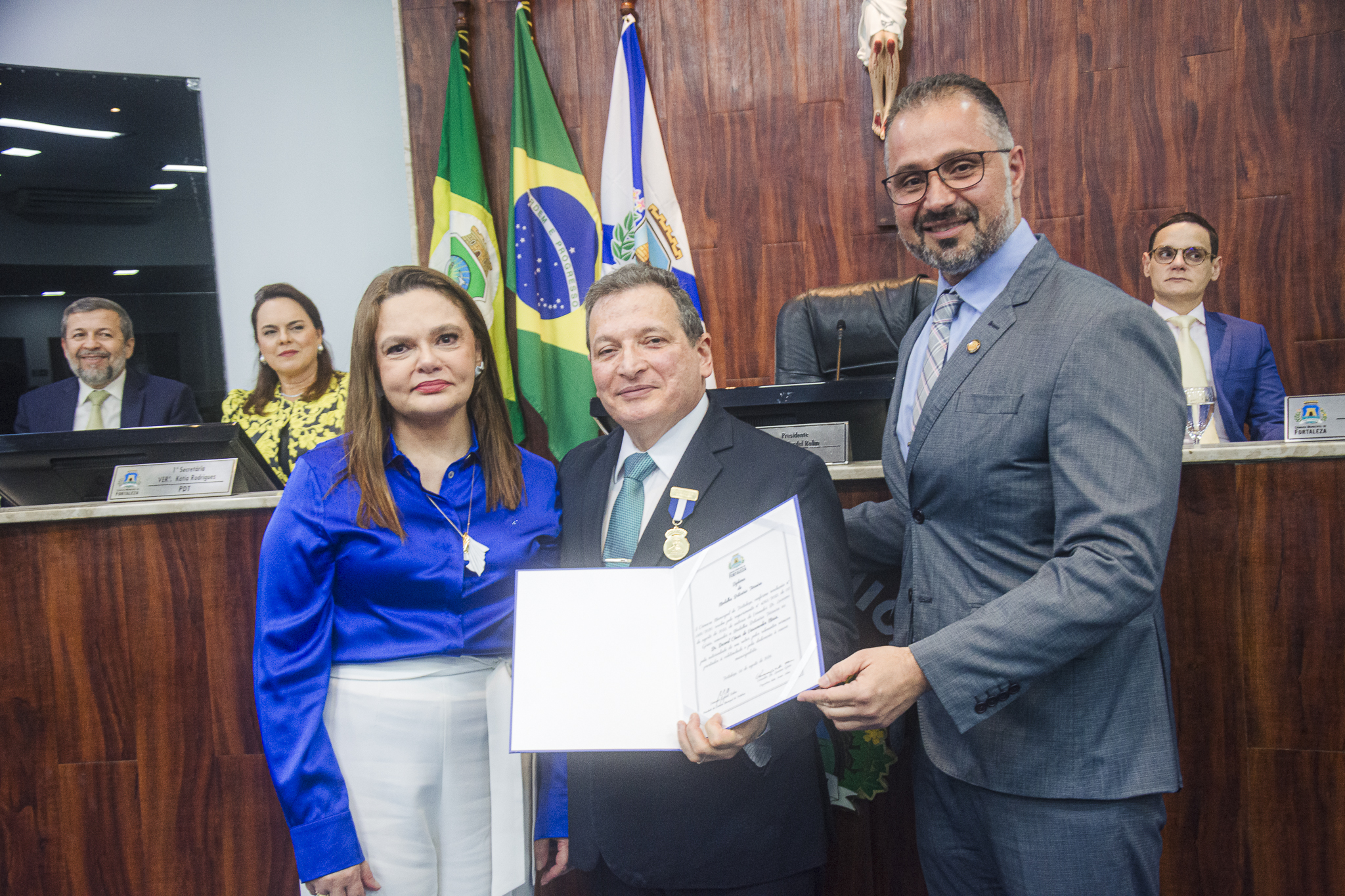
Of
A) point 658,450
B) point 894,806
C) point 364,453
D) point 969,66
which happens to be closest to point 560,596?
point 658,450

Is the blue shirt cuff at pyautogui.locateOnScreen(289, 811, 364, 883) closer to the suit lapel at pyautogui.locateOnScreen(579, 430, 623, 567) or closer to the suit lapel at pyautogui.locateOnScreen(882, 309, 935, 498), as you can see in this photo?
the suit lapel at pyautogui.locateOnScreen(579, 430, 623, 567)

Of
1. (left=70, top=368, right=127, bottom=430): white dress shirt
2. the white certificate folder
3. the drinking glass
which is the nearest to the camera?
the white certificate folder

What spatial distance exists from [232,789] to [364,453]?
2.79ft

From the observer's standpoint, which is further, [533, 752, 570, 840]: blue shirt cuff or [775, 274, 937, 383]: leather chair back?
[775, 274, 937, 383]: leather chair back

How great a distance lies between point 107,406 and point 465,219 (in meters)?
1.77

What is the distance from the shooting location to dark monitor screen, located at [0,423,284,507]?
1.81 metres

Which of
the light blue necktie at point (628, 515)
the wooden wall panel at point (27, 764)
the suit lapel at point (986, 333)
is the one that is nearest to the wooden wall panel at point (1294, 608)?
the suit lapel at point (986, 333)

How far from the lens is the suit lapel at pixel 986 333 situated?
3.78 feet

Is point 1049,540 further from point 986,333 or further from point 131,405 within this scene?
point 131,405

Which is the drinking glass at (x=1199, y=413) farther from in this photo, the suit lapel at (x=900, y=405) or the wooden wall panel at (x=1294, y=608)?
the suit lapel at (x=900, y=405)

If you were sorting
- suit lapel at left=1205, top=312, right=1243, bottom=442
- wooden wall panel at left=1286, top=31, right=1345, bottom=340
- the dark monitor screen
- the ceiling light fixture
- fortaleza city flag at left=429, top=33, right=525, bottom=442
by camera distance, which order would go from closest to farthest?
the dark monitor screen → suit lapel at left=1205, top=312, right=1243, bottom=442 → wooden wall panel at left=1286, top=31, right=1345, bottom=340 → fortaleza city flag at left=429, top=33, right=525, bottom=442 → the ceiling light fixture

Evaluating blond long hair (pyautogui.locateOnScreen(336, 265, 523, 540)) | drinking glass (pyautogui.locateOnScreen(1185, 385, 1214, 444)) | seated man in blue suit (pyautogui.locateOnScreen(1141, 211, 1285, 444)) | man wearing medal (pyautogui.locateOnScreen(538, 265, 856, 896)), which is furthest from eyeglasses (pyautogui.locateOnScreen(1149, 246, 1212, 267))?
blond long hair (pyautogui.locateOnScreen(336, 265, 523, 540))

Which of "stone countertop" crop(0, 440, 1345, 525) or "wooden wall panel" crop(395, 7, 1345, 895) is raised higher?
"wooden wall panel" crop(395, 7, 1345, 895)

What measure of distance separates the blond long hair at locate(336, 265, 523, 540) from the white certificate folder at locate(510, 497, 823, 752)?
26 centimetres
